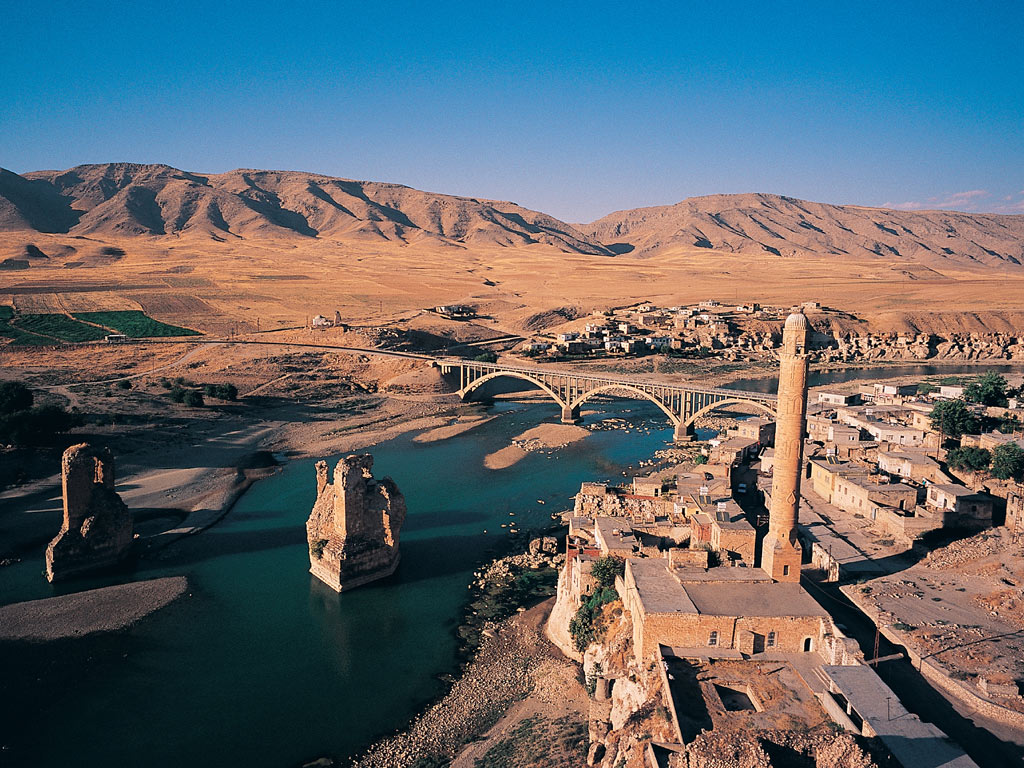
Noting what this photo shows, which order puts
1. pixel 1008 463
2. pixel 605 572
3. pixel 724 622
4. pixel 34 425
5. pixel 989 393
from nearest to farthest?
pixel 724 622 → pixel 605 572 → pixel 1008 463 → pixel 34 425 → pixel 989 393

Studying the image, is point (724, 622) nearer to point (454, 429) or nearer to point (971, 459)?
point (971, 459)

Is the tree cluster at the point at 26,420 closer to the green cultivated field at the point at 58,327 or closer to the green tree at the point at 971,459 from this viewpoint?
the green cultivated field at the point at 58,327

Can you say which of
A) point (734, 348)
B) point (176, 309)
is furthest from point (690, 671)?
point (176, 309)

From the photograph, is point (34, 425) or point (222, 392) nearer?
point (34, 425)

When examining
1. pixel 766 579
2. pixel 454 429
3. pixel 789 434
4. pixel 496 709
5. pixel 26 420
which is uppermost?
pixel 789 434

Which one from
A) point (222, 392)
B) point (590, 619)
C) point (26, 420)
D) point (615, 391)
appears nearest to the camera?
point (590, 619)

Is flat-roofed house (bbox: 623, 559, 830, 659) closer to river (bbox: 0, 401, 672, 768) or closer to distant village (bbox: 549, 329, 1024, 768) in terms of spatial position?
distant village (bbox: 549, 329, 1024, 768)

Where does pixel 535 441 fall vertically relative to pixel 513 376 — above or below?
below

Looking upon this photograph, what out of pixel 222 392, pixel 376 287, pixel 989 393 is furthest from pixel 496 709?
pixel 376 287
